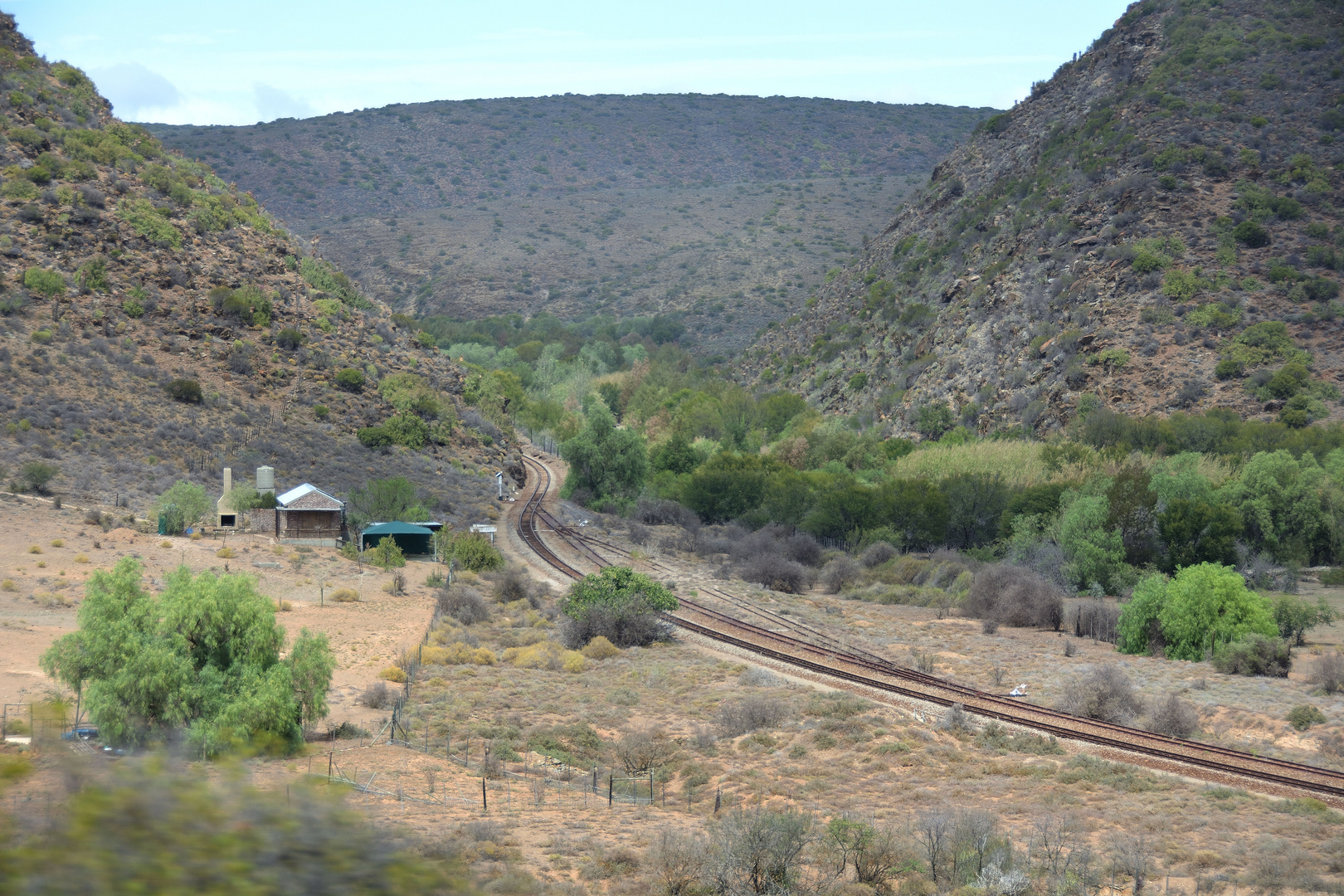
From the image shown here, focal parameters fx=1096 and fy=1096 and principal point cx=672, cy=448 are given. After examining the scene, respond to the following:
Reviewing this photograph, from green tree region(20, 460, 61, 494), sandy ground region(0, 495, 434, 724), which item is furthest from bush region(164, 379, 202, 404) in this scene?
sandy ground region(0, 495, 434, 724)

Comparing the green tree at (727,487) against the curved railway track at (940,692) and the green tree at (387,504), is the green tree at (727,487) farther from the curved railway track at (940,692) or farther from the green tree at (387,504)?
the green tree at (387,504)

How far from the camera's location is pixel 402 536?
145 ft

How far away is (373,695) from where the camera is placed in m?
23.3

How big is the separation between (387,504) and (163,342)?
17019mm

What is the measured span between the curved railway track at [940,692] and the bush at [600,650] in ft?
10.6

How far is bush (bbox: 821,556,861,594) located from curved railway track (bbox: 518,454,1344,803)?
18.7ft

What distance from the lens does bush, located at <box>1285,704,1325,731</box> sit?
73.5ft

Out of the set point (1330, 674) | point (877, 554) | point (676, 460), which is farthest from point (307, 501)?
point (1330, 674)

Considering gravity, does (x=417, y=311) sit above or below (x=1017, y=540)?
above

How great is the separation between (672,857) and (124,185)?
195ft

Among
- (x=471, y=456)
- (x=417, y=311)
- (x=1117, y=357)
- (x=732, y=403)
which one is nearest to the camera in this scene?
(x=1117, y=357)

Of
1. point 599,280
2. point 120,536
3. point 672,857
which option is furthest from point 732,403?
point 599,280

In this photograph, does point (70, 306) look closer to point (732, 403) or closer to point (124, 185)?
point (124, 185)

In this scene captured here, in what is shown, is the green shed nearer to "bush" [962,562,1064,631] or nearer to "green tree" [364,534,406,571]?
"green tree" [364,534,406,571]
